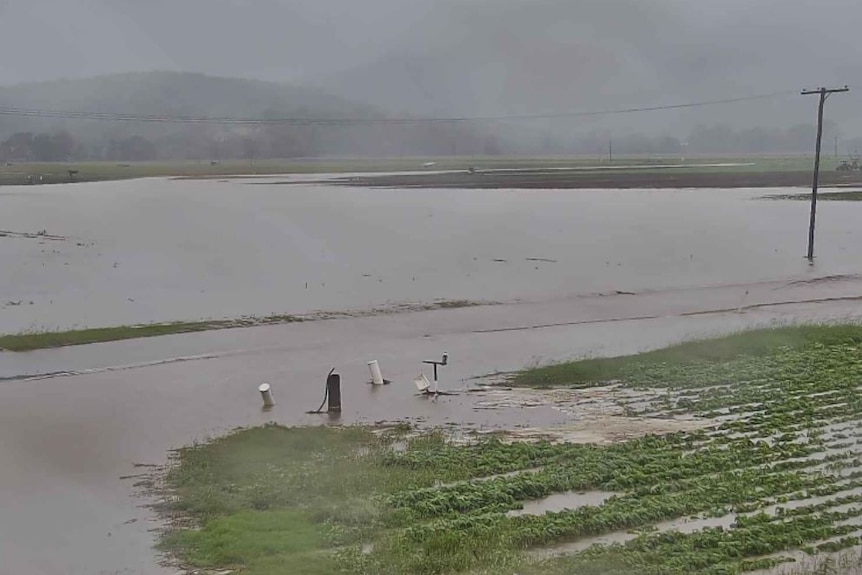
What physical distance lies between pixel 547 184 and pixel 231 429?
66.6 m

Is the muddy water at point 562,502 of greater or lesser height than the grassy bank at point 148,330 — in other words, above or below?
above

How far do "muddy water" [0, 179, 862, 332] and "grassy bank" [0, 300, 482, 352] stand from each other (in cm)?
99

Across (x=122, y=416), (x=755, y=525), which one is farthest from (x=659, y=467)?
(x=122, y=416)

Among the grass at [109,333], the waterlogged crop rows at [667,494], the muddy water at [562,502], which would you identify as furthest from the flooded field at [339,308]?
the grass at [109,333]

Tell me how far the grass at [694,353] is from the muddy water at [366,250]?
28.8ft

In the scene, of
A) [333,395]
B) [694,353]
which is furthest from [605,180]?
[333,395]

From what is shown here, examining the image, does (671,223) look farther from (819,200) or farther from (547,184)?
(547,184)

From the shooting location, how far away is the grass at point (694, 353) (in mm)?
16156

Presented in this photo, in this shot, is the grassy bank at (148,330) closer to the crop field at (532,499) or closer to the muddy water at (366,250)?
the muddy water at (366,250)

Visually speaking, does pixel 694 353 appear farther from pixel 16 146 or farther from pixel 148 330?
pixel 16 146

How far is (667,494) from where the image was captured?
9289 millimetres

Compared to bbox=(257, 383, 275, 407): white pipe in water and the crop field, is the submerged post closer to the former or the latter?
bbox=(257, 383, 275, 407): white pipe in water

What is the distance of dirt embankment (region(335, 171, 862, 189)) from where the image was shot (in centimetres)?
7706

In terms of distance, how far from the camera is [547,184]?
3081 inches
